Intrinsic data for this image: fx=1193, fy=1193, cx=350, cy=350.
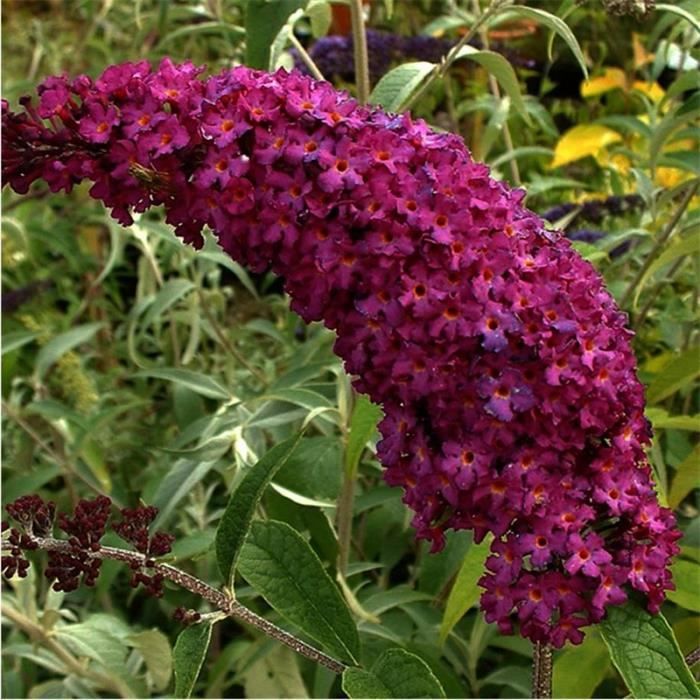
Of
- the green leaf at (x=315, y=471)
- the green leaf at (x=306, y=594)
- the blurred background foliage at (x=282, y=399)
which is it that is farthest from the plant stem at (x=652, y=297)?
the green leaf at (x=306, y=594)

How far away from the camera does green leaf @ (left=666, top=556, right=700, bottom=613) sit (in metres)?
0.97

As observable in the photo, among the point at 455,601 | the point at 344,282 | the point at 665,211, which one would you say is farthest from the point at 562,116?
the point at 344,282

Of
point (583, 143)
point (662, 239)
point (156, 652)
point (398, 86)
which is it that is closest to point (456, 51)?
point (398, 86)

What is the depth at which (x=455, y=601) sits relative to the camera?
947 mm

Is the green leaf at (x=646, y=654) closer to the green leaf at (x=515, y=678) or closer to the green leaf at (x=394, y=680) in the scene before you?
the green leaf at (x=394, y=680)

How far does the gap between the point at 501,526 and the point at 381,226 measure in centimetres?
19

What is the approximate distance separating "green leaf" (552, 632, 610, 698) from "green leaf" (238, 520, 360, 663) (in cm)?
29

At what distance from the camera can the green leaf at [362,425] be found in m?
0.98

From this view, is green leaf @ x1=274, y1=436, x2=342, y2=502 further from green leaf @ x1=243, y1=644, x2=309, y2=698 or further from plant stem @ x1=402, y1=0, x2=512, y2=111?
plant stem @ x1=402, y1=0, x2=512, y2=111

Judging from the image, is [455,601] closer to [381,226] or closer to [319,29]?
[381,226]

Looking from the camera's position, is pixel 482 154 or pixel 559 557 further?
pixel 482 154

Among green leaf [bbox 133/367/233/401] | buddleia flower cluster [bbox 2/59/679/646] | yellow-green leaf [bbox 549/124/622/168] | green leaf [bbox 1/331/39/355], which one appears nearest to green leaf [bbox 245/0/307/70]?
buddleia flower cluster [bbox 2/59/679/646]

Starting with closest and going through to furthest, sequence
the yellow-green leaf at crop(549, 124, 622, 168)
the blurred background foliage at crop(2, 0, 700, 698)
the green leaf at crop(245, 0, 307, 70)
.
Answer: the green leaf at crop(245, 0, 307, 70)
the blurred background foliage at crop(2, 0, 700, 698)
the yellow-green leaf at crop(549, 124, 622, 168)

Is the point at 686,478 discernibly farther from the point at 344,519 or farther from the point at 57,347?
the point at 57,347
